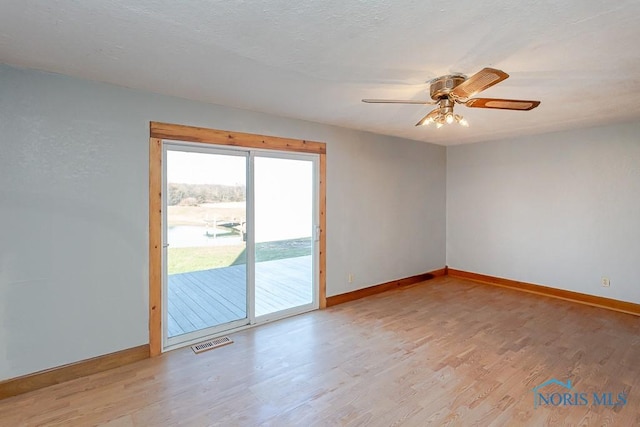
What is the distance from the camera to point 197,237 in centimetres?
334

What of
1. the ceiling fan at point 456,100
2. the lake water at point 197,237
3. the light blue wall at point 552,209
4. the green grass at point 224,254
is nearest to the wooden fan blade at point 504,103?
the ceiling fan at point 456,100

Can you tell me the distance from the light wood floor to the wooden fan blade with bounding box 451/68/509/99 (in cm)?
218

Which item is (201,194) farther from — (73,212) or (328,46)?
(328,46)

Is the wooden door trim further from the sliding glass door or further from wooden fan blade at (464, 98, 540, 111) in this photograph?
wooden fan blade at (464, 98, 540, 111)

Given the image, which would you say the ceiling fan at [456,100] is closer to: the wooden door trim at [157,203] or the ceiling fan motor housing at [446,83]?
the ceiling fan motor housing at [446,83]

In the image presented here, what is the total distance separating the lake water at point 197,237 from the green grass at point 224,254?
0.17 ft

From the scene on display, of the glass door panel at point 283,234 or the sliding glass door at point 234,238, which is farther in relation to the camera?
the glass door panel at point 283,234

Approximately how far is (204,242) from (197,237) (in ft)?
0.30

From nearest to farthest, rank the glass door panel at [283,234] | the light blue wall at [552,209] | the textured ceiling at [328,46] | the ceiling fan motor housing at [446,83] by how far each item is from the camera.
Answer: the textured ceiling at [328,46]
the ceiling fan motor housing at [446,83]
the glass door panel at [283,234]
the light blue wall at [552,209]

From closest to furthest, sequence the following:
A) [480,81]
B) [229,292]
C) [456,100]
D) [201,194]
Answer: [480,81] → [456,100] → [201,194] → [229,292]

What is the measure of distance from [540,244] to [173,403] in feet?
17.1

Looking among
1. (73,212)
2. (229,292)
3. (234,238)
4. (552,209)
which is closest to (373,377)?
(229,292)

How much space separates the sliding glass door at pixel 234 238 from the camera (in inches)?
127

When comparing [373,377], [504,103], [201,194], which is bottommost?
[373,377]
